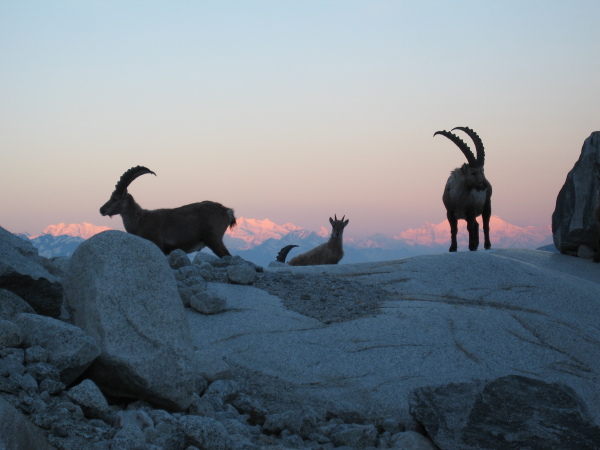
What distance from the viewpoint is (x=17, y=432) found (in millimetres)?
3564

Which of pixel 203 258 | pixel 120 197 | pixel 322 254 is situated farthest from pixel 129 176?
pixel 322 254

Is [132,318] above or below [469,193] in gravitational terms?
below

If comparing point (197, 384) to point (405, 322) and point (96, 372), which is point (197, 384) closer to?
point (96, 372)

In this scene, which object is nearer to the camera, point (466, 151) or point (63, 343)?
point (63, 343)

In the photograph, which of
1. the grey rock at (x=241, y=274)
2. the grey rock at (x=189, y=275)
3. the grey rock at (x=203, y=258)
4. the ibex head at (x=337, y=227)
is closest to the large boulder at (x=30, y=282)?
the grey rock at (x=189, y=275)

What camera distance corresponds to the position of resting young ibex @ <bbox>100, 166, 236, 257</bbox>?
1199cm

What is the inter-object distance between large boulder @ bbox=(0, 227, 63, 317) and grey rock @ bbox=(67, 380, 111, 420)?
3.79ft

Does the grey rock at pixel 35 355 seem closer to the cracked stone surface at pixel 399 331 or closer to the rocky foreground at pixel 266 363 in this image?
the rocky foreground at pixel 266 363

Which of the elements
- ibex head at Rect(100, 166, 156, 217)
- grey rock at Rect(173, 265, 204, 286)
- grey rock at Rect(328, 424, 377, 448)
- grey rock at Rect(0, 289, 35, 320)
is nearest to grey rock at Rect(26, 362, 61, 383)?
grey rock at Rect(0, 289, 35, 320)

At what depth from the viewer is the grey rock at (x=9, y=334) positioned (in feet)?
14.3

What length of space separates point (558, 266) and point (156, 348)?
8.46 meters

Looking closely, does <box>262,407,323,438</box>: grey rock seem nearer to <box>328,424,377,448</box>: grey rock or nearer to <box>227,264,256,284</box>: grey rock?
<box>328,424,377,448</box>: grey rock

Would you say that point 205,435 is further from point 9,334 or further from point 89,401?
point 9,334

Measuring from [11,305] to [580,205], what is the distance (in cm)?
1081
